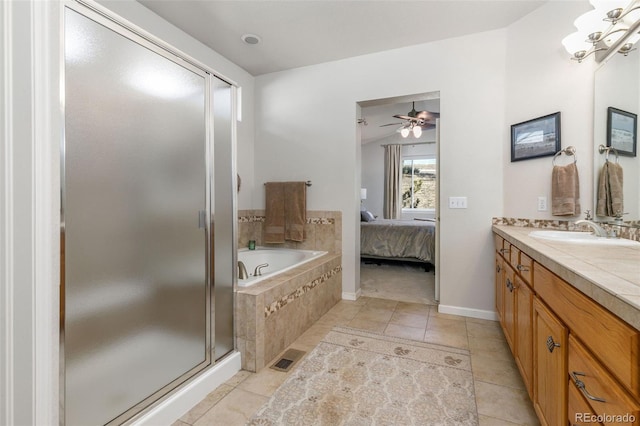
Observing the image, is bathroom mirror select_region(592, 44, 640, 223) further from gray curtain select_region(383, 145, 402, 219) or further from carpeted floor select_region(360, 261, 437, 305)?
gray curtain select_region(383, 145, 402, 219)

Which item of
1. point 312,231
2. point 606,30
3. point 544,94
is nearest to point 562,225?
point 544,94

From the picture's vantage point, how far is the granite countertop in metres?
0.68

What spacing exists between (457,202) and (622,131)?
125cm

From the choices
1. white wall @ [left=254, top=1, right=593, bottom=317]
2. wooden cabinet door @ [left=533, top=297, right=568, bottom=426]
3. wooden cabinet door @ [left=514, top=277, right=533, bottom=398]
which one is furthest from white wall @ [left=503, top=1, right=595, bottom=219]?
wooden cabinet door @ [left=533, top=297, right=568, bottom=426]

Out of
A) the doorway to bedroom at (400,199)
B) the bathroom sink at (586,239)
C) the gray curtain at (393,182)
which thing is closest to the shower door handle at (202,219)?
the bathroom sink at (586,239)

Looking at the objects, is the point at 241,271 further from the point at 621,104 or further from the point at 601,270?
the point at 621,104

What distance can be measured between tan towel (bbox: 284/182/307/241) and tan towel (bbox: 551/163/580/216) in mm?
2286

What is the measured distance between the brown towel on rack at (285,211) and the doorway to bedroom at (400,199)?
3.46ft

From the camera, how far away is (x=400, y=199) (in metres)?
7.43

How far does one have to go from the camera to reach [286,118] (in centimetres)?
356

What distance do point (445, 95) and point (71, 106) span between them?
2867mm

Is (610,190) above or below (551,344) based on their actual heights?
above

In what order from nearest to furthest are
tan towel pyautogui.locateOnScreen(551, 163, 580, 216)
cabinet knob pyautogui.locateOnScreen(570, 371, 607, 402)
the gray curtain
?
cabinet knob pyautogui.locateOnScreen(570, 371, 607, 402) < tan towel pyautogui.locateOnScreen(551, 163, 580, 216) < the gray curtain

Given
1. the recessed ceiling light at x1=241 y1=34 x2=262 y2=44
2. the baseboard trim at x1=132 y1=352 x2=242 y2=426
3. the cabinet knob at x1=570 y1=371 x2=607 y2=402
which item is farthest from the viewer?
the recessed ceiling light at x1=241 y1=34 x2=262 y2=44
